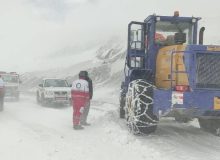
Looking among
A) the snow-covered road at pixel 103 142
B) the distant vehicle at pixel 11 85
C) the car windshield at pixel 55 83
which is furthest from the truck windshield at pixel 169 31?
the distant vehicle at pixel 11 85

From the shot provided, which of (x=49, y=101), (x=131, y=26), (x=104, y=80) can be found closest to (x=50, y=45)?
(x=104, y=80)

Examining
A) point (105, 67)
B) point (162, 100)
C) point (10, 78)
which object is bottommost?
point (105, 67)

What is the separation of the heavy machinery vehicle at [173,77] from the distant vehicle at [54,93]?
11544 mm

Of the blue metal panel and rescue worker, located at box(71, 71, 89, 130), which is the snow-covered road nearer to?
rescue worker, located at box(71, 71, 89, 130)

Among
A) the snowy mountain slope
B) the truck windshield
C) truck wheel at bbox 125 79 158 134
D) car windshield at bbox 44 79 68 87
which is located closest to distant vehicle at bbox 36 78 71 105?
car windshield at bbox 44 79 68 87

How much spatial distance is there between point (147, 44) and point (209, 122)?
285 cm

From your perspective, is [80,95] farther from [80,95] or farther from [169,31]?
[169,31]

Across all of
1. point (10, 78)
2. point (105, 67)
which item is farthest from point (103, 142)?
point (105, 67)

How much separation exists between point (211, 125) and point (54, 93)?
12.8 m

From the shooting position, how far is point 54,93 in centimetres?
2575

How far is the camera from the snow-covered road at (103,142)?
10.2 meters

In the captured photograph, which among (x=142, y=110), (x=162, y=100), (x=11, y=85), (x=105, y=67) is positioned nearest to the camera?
(x=162, y=100)

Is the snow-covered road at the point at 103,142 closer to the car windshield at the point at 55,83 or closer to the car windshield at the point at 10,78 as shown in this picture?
the car windshield at the point at 55,83

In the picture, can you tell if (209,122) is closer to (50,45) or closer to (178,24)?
(178,24)
